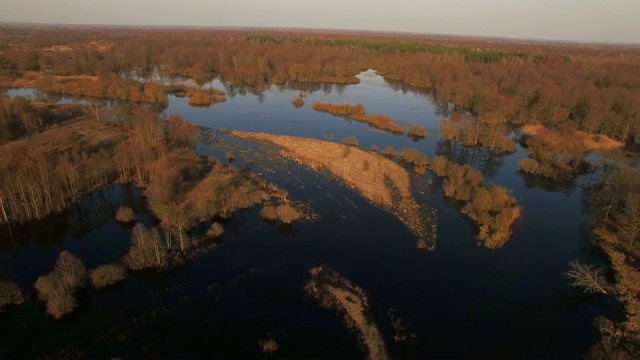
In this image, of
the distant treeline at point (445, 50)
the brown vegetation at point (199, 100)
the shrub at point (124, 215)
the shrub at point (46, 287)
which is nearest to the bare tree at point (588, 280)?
the shrub at point (46, 287)

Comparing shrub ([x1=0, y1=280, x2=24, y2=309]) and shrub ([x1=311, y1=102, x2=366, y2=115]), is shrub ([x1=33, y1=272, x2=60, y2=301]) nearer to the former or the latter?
shrub ([x1=0, y1=280, x2=24, y2=309])

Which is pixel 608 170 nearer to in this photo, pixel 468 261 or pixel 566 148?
pixel 566 148

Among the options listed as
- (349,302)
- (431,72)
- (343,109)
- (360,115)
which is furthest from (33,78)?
(431,72)

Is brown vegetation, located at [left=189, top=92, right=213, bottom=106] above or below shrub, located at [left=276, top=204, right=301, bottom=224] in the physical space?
above

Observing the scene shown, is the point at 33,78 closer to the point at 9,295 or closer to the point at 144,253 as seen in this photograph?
the point at 9,295

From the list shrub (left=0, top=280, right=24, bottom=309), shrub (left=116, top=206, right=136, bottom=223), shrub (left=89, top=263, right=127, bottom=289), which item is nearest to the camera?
shrub (left=0, top=280, right=24, bottom=309)

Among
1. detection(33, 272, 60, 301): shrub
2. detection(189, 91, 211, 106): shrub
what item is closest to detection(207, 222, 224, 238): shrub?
detection(33, 272, 60, 301): shrub
